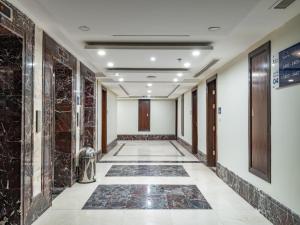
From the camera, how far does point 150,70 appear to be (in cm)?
695

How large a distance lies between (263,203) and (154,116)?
521 inches

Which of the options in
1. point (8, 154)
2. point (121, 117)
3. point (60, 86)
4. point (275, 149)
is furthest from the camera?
point (121, 117)

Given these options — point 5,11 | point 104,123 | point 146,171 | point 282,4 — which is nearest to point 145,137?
point 104,123

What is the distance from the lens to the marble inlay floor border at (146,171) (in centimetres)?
683

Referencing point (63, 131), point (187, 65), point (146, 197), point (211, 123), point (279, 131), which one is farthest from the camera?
point (211, 123)

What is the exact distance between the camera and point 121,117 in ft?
56.7

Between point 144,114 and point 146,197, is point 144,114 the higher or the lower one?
the higher one

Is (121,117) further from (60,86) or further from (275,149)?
(275,149)

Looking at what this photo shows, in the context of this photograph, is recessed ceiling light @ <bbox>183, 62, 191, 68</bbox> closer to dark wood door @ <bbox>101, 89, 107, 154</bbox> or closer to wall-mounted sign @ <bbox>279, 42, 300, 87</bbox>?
wall-mounted sign @ <bbox>279, 42, 300, 87</bbox>

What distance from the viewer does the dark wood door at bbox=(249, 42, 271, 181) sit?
408cm

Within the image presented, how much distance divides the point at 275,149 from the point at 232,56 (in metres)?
2.43

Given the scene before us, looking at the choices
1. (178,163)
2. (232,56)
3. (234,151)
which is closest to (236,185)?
(234,151)

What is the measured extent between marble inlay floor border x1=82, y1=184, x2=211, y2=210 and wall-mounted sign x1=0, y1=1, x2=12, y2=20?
122 inches

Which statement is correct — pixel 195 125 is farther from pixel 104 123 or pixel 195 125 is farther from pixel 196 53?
pixel 196 53
